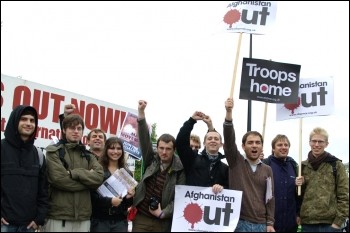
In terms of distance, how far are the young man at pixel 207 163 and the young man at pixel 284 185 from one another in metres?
0.99

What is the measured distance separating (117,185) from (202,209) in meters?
1.07

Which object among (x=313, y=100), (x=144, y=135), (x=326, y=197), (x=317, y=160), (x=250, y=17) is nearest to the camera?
(x=144, y=135)

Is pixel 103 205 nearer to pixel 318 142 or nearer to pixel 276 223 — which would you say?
pixel 276 223

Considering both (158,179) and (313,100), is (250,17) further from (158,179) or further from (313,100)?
(158,179)

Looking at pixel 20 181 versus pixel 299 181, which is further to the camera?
pixel 299 181

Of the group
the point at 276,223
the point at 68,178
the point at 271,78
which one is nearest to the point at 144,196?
the point at 68,178

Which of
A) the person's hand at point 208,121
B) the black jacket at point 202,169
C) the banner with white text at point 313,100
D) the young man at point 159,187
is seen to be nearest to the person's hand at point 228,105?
the person's hand at point 208,121

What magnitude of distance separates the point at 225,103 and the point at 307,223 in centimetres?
206

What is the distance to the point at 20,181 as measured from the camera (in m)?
4.71

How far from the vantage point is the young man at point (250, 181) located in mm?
5453

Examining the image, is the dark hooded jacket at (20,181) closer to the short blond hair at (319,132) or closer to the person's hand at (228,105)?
the person's hand at (228,105)

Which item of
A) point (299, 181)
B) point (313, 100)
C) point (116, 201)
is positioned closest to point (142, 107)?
point (116, 201)

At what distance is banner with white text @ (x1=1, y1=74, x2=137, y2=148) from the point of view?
904 centimetres

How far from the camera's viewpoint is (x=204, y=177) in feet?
18.3
